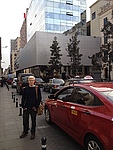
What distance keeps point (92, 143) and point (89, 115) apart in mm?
531

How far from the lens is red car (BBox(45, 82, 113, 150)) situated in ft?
10.5

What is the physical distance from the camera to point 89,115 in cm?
360

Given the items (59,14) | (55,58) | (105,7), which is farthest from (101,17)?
(55,58)

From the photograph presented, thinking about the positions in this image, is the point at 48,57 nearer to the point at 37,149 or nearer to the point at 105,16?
the point at 105,16

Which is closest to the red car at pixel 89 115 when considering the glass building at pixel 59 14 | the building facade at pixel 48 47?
the building facade at pixel 48 47

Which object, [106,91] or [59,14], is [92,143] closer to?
[106,91]

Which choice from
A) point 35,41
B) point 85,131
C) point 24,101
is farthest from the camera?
A: point 35,41

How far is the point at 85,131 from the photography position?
3.71 metres

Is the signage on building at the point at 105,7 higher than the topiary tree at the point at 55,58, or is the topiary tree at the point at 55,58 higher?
the signage on building at the point at 105,7

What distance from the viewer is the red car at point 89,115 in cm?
319

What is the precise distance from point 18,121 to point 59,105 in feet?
8.47

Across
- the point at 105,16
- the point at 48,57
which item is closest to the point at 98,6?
the point at 105,16

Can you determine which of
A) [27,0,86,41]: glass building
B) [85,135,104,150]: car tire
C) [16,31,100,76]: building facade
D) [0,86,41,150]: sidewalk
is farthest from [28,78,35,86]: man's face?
[27,0,86,41]: glass building

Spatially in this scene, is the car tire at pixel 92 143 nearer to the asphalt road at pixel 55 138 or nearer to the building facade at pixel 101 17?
the asphalt road at pixel 55 138
